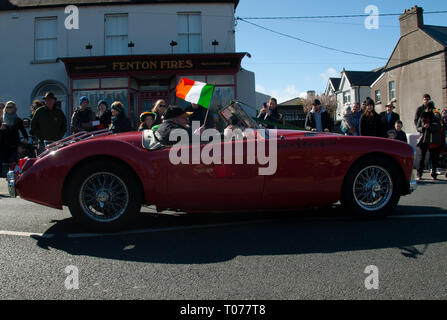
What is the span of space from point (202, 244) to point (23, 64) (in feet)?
54.2

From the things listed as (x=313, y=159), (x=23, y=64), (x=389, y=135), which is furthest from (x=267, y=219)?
(x=23, y=64)

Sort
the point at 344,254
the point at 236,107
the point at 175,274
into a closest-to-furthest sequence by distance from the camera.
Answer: the point at 175,274 < the point at 344,254 < the point at 236,107

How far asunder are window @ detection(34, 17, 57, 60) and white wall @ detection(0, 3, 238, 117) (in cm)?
20

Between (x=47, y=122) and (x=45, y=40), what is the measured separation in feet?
35.0

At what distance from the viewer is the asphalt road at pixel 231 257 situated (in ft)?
8.88

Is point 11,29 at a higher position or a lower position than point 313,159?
higher

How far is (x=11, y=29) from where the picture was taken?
56.7ft

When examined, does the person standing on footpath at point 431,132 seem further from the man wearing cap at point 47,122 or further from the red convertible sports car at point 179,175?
the man wearing cap at point 47,122

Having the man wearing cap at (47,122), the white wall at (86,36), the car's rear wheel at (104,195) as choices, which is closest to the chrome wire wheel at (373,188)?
the car's rear wheel at (104,195)

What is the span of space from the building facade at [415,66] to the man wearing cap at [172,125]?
2654 cm

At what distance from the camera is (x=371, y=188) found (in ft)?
15.2

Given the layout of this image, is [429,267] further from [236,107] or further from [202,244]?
[236,107]
